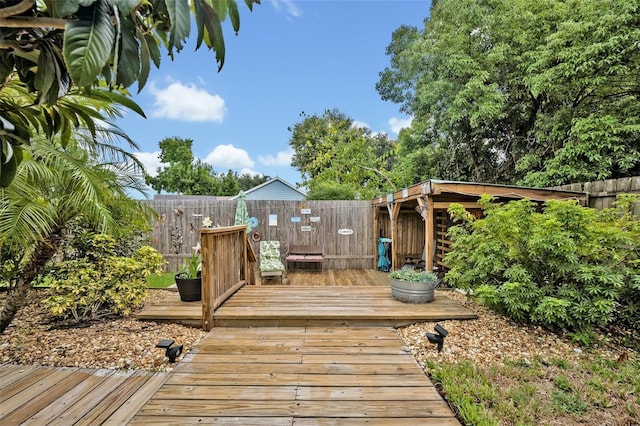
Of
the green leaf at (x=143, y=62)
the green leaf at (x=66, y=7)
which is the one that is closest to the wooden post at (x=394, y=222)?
the green leaf at (x=143, y=62)

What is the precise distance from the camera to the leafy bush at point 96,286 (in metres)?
3.30

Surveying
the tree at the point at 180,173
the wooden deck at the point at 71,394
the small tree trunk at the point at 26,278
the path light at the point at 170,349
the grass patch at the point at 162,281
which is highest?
the tree at the point at 180,173

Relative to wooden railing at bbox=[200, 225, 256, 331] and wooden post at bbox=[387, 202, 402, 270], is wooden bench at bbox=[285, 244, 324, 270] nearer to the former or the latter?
wooden post at bbox=[387, 202, 402, 270]

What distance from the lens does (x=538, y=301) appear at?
A: 10.2 ft

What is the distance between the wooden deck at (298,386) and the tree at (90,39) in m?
1.77

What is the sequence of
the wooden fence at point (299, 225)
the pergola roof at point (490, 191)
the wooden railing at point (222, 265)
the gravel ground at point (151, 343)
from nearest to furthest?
the gravel ground at point (151, 343) < the wooden railing at point (222, 265) < the pergola roof at point (490, 191) < the wooden fence at point (299, 225)

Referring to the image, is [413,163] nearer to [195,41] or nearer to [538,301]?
[538,301]

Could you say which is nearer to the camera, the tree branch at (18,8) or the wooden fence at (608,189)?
the tree branch at (18,8)

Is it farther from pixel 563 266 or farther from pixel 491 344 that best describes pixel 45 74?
pixel 563 266

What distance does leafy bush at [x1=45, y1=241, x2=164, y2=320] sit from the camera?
3.30 m

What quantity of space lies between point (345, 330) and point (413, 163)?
9.23m

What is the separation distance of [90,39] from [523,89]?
35.1ft

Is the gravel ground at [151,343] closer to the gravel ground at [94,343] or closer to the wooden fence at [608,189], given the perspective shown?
the gravel ground at [94,343]

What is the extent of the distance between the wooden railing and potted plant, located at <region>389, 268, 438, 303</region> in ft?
7.47
